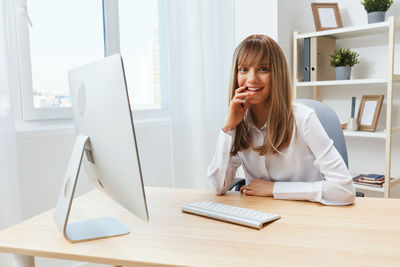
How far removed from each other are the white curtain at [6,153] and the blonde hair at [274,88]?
1.00 meters

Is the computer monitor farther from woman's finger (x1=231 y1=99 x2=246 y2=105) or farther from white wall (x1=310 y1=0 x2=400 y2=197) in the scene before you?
white wall (x1=310 y1=0 x2=400 y2=197)

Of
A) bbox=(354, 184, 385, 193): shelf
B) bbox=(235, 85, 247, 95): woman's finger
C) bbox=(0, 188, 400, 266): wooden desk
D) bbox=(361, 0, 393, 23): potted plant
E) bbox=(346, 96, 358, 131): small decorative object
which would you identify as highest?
bbox=(361, 0, 393, 23): potted plant

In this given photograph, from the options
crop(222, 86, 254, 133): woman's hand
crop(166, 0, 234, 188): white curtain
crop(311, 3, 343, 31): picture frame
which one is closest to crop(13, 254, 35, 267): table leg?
crop(222, 86, 254, 133): woman's hand

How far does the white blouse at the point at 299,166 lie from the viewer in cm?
115

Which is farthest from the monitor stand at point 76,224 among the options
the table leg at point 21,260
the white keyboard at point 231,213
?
the white keyboard at point 231,213

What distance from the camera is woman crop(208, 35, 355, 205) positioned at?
4.11 feet

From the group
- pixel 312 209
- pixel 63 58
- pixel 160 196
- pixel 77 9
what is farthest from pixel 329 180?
pixel 77 9

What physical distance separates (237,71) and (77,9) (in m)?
1.17

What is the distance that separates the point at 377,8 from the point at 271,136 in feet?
5.24

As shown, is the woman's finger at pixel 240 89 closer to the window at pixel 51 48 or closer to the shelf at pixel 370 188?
the window at pixel 51 48

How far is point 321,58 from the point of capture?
8.54 feet

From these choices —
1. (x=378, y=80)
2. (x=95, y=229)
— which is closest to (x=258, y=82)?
(x=95, y=229)

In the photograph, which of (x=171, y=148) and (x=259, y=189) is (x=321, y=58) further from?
(x=259, y=189)

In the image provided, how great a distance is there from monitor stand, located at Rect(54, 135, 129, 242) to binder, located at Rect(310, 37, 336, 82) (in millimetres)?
2016
